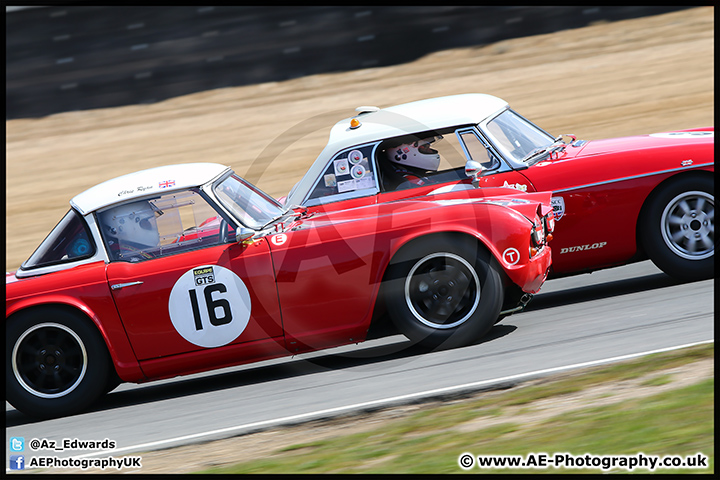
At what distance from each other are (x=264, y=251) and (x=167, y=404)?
4.74ft

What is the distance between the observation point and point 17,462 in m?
5.06

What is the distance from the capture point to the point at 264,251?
568 cm

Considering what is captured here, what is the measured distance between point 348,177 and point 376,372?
2086 mm

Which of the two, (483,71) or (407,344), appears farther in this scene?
(483,71)

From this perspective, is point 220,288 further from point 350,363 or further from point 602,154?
point 602,154

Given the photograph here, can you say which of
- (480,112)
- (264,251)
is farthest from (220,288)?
(480,112)

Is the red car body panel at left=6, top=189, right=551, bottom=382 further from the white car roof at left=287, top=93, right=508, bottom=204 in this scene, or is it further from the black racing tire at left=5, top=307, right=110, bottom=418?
the white car roof at left=287, top=93, right=508, bottom=204

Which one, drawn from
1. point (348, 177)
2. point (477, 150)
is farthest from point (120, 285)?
point (477, 150)

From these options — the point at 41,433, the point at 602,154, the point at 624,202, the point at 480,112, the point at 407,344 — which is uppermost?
the point at 480,112

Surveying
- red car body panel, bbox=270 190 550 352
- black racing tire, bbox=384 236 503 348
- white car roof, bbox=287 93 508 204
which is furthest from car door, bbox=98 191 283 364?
white car roof, bbox=287 93 508 204

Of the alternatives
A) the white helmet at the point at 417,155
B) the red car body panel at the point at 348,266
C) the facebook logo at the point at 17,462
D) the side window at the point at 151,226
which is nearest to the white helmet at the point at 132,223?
the side window at the point at 151,226

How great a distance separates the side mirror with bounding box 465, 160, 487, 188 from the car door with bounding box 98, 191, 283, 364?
2.01m

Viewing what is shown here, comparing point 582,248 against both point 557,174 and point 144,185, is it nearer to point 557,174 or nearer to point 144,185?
point 557,174

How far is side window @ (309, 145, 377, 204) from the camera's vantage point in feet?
23.2
